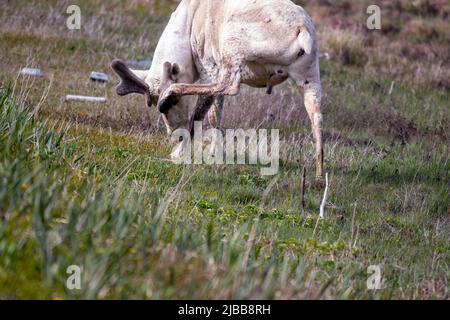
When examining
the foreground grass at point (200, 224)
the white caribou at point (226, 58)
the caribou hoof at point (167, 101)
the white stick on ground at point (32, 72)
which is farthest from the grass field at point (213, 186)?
the white caribou at point (226, 58)

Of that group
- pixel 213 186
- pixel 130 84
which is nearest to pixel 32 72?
pixel 130 84

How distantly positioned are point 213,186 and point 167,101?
4.69 ft

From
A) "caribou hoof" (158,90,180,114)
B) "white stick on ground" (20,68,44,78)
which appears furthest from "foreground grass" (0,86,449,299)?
"white stick on ground" (20,68,44,78)

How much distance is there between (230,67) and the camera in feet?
30.6

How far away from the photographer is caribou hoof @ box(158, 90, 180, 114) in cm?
974

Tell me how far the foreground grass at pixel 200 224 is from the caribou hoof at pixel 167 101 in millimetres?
521

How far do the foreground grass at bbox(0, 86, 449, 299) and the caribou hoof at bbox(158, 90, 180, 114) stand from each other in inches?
20.5

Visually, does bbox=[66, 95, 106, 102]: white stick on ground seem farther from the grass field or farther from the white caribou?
the white caribou

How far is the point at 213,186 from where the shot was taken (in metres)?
8.95

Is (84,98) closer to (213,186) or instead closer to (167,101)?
(167,101)

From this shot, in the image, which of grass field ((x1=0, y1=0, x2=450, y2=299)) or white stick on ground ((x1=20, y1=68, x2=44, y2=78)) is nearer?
grass field ((x1=0, y1=0, x2=450, y2=299))
